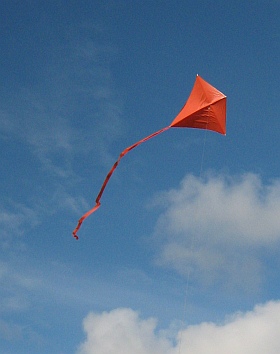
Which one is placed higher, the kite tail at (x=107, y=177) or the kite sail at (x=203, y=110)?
the kite sail at (x=203, y=110)

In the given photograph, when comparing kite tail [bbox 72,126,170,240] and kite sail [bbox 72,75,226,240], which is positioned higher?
kite sail [bbox 72,75,226,240]

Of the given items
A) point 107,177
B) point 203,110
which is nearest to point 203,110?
point 203,110

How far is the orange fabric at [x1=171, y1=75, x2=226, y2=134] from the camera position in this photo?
1211 inches

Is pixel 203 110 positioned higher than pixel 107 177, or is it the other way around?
pixel 203 110

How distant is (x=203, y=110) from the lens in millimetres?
31016

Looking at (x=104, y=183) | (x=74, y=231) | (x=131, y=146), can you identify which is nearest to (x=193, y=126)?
(x=131, y=146)

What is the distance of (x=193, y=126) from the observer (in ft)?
104

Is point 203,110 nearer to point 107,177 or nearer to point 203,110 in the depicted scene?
point 203,110

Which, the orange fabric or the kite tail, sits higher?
the orange fabric

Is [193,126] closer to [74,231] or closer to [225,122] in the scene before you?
[225,122]

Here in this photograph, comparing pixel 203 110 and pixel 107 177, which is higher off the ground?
pixel 203 110

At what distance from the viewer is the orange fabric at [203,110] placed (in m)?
30.8

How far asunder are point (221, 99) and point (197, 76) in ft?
8.77

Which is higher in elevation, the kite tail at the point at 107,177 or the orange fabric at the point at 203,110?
the orange fabric at the point at 203,110
